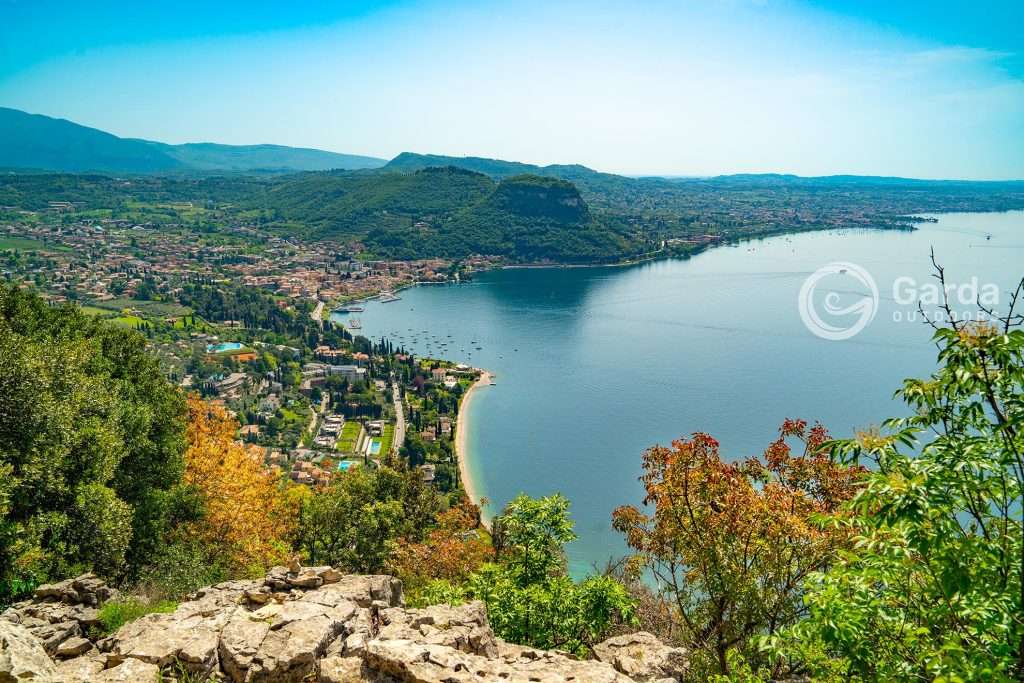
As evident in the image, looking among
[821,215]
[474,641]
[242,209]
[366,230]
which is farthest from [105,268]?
[821,215]

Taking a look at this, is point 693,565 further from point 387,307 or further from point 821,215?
point 821,215

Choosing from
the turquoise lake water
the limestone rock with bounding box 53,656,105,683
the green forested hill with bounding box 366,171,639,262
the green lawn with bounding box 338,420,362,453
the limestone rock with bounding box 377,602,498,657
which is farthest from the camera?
the green forested hill with bounding box 366,171,639,262

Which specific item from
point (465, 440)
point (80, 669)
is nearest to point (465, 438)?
point (465, 440)

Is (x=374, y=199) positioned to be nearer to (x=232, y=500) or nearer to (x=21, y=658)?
(x=232, y=500)

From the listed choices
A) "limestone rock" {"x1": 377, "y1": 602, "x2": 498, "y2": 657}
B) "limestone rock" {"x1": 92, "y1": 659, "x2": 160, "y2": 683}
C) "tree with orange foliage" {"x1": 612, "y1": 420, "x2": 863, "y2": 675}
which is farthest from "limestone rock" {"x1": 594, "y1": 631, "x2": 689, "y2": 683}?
"limestone rock" {"x1": 92, "y1": 659, "x2": 160, "y2": 683}

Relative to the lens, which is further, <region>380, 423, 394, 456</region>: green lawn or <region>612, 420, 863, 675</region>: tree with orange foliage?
<region>380, 423, 394, 456</region>: green lawn

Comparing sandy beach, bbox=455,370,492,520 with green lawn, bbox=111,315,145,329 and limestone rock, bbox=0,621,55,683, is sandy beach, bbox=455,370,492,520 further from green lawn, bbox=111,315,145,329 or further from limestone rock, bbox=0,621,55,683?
green lawn, bbox=111,315,145,329

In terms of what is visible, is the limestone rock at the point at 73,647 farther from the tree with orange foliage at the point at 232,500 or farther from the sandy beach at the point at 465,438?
the sandy beach at the point at 465,438
